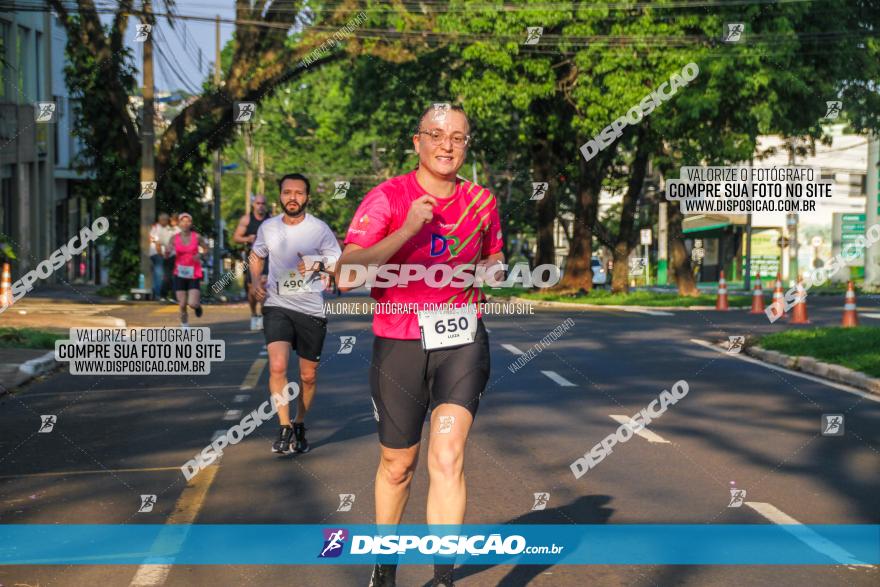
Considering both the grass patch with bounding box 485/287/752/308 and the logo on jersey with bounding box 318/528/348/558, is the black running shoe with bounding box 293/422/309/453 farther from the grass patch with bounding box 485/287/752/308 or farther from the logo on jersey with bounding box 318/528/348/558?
the grass patch with bounding box 485/287/752/308

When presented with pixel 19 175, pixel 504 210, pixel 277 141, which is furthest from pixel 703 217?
pixel 19 175

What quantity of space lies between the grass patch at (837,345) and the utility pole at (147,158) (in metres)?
17.1

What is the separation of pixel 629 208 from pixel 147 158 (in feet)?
47.6

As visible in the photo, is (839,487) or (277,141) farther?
(277,141)

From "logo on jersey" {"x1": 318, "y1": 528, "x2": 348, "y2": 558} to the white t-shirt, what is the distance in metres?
2.90

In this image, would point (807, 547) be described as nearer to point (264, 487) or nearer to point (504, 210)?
point (264, 487)

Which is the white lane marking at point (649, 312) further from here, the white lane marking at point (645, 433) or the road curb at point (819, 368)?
the white lane marking at point (645, 433)

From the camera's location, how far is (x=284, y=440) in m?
9.85

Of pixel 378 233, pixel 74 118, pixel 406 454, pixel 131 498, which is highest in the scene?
pixel 74 118

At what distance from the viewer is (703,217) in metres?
77.5

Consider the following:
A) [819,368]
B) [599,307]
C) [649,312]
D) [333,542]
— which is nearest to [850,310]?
[819,368]

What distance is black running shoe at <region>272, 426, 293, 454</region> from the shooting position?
985 cm

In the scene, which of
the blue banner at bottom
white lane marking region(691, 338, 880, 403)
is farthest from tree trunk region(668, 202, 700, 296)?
the blue banner at bottom

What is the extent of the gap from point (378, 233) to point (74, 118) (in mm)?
32879
